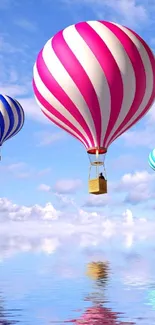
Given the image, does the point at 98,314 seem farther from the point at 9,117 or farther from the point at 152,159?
the point at 152,159

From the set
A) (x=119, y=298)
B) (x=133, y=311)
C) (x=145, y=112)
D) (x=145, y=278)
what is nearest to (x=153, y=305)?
(x=133, y=311)

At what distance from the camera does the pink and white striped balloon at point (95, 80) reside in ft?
90.3

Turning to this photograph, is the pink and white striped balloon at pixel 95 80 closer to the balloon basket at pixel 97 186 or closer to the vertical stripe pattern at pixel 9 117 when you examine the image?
the balloon basket at pixel 97 186

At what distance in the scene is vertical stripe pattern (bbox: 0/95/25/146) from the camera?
50.4 metres

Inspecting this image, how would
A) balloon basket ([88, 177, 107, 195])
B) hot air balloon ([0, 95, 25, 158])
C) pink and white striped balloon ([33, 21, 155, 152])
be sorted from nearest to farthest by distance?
balloon basket ([88, 177, 107, 195])
pink and white striped balloon ([33, 21, 155, 152])
hot air balloon ([0, 95, 25, 158])

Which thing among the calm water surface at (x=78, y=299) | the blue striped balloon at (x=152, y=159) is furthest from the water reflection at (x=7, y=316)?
the blue striped balloon at (x=152, y=159)

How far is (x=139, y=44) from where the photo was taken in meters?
28.7

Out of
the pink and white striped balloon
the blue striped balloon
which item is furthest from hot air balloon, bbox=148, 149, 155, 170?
the pink and white striped balloon

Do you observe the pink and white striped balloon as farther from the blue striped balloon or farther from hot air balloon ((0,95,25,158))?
the blue striped balloon

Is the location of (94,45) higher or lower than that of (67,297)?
higher

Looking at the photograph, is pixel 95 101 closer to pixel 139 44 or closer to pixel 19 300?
pixel 139 44

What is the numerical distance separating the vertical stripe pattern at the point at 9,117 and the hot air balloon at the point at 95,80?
22.0 metres

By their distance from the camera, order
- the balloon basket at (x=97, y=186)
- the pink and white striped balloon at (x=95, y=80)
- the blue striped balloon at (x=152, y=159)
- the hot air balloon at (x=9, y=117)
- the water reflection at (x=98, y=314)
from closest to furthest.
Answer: the balloon basket at (x=97, y=186), the water reflection at (x=98, y=314), the pink and white striped balloon at (x=95, y=80), the hot air balloon at (x=9, y=117), the blue striped balloon at (x=152, y=159)

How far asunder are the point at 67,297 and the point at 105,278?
1326 cm
